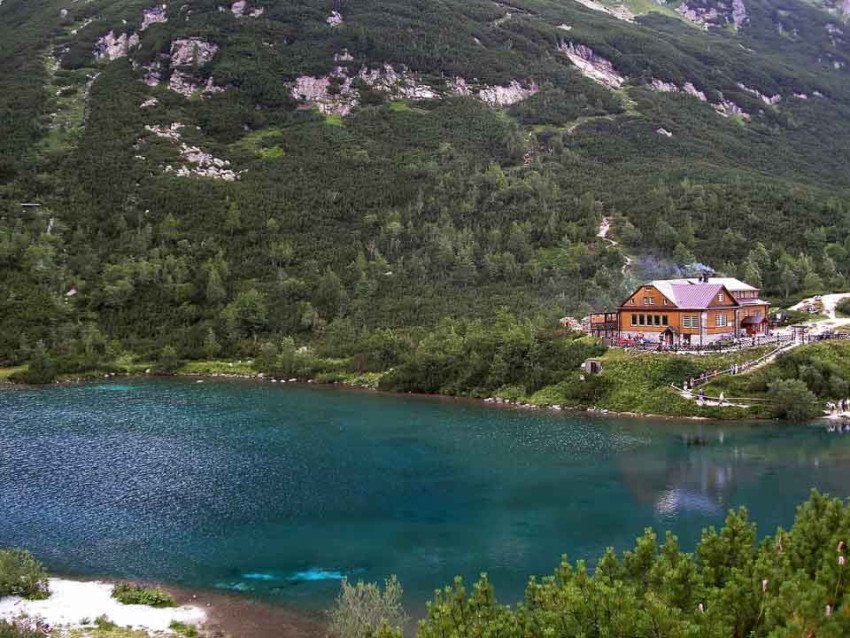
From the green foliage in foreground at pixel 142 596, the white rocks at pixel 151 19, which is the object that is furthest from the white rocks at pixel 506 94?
the green foliage in foreground at pixel 142 596

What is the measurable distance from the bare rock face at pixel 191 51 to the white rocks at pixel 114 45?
12946 mm

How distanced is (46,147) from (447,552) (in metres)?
146

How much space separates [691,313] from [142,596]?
55565 mm

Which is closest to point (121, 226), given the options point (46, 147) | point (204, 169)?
point (204, 169)

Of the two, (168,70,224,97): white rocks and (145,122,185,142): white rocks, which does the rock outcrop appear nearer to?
(168,70,224,97): white rocks

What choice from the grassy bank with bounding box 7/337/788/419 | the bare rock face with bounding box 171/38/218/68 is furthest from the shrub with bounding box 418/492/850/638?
the bare rock face with bounding box 171/38/218/68

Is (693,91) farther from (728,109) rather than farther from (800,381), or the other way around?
(800,381)

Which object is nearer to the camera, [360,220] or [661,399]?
[661,399]

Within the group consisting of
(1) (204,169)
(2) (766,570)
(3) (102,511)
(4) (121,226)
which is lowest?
(3) (102,511)

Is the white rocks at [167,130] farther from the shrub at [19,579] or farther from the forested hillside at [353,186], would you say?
the shrub at [19,579]

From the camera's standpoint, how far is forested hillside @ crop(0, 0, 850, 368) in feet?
342

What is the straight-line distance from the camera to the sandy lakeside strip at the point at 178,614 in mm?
28484

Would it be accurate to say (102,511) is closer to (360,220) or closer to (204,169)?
(360,220)

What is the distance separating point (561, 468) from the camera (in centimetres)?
4800
